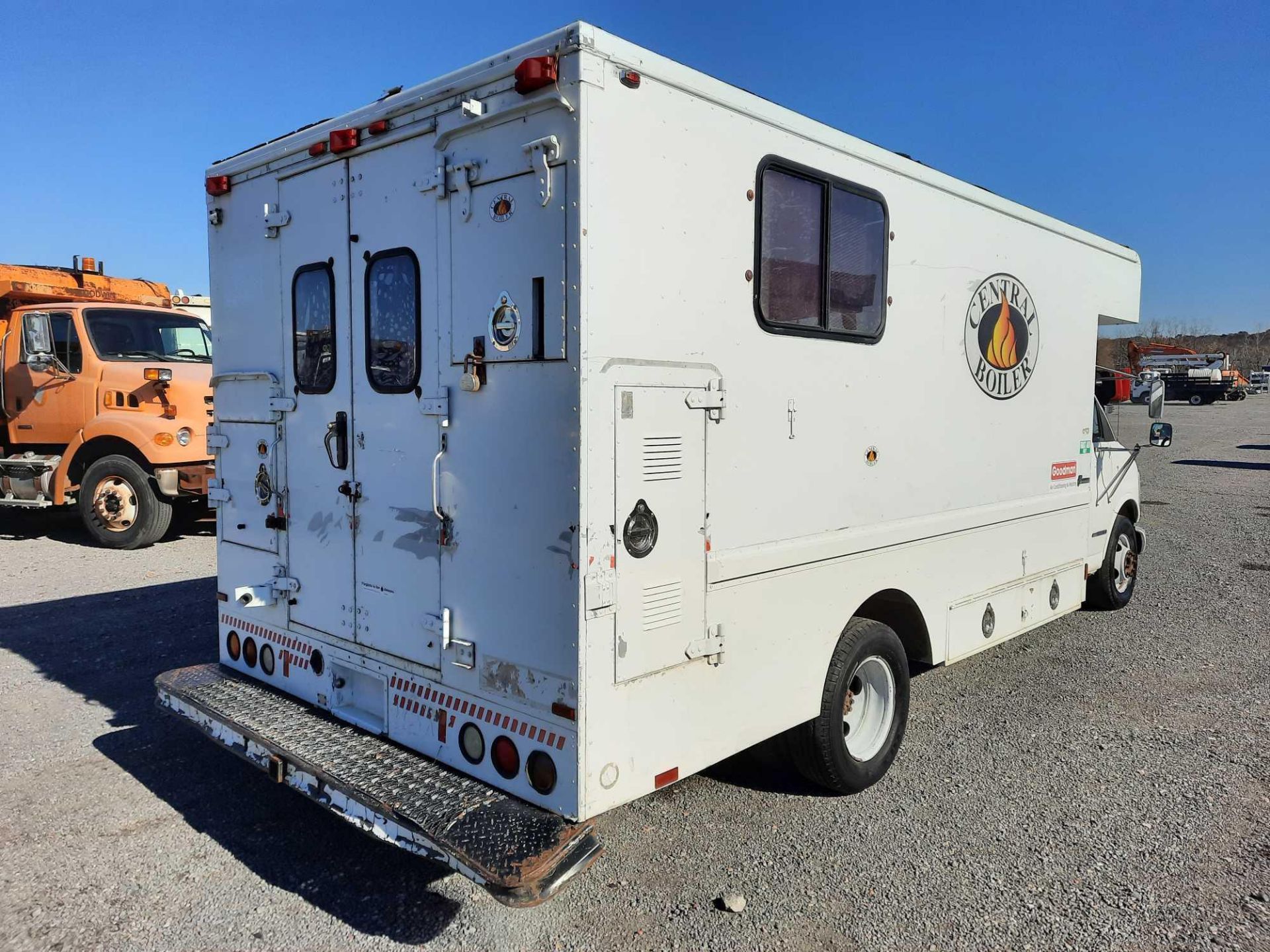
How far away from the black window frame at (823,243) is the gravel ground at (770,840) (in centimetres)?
204

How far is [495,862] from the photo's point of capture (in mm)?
2730

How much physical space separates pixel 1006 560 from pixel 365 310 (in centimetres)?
397

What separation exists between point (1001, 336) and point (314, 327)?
12.5 feet

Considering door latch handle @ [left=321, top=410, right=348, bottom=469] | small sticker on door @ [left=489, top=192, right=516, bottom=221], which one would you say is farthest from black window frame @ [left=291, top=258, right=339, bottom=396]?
small sticker on door @ [left=489, top=192, right=516, bottom=221]

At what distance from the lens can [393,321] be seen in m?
3.67

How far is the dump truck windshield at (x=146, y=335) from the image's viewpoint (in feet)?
34.8

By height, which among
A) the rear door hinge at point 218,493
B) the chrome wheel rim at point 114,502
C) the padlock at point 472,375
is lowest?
the chrome wheel rim at point 114,502

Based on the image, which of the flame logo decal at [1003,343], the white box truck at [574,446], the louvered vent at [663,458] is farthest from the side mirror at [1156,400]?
the louvered vent at [663,458]

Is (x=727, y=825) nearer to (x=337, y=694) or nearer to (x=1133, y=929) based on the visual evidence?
(x=1133, y=929)

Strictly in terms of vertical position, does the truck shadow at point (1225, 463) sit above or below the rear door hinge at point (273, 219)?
below

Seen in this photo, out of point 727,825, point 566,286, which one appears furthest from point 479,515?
point 727,825

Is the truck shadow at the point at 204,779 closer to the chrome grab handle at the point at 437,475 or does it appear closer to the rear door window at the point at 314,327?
the chrome grab handle at the point at 437,475

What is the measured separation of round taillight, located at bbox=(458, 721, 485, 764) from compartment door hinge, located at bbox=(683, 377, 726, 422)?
1453 millimetres

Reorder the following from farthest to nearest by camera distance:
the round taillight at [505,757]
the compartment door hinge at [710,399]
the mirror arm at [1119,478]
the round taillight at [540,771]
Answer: the mirror arm at [1119,478] → the compartment door hinge at [710,399] → the round taillight at [505,757] → the round taillight at [540,771]
